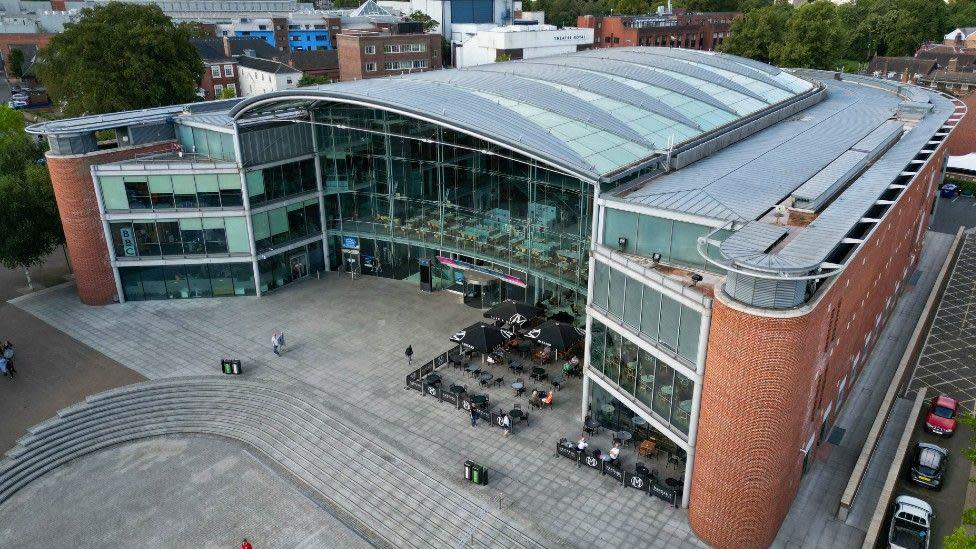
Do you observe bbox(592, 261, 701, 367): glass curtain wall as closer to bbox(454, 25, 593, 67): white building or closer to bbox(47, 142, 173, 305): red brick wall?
bbox(47, 142, 173, 305): red brick wall

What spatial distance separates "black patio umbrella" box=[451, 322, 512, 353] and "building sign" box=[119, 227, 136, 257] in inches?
Answer: 693

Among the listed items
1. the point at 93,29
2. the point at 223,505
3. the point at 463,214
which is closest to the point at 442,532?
the point at 223,505

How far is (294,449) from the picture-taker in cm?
2362

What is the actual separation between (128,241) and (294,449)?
16.6 metres

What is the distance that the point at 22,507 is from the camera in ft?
70.5

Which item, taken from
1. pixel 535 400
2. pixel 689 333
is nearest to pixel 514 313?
pixel 535 400

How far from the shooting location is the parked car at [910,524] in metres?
18.3

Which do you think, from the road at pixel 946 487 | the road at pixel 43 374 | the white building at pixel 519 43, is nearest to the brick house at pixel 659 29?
the white building at pixel 519 43

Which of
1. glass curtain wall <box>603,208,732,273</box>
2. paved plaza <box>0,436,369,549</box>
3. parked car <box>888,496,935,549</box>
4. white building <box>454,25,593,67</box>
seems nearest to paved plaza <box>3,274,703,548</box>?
paved plaza <box>0,436,369,549</box>

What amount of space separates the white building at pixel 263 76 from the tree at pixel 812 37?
190 feet

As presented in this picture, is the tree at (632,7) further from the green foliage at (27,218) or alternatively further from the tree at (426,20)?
the green foliage at (27,218)

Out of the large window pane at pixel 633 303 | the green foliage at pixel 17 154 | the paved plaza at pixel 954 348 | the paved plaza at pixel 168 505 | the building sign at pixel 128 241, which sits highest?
the green foliage at pixel 17 154

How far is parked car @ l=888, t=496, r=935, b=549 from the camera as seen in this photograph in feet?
60.1

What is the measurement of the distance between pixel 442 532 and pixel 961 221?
4572 cm
